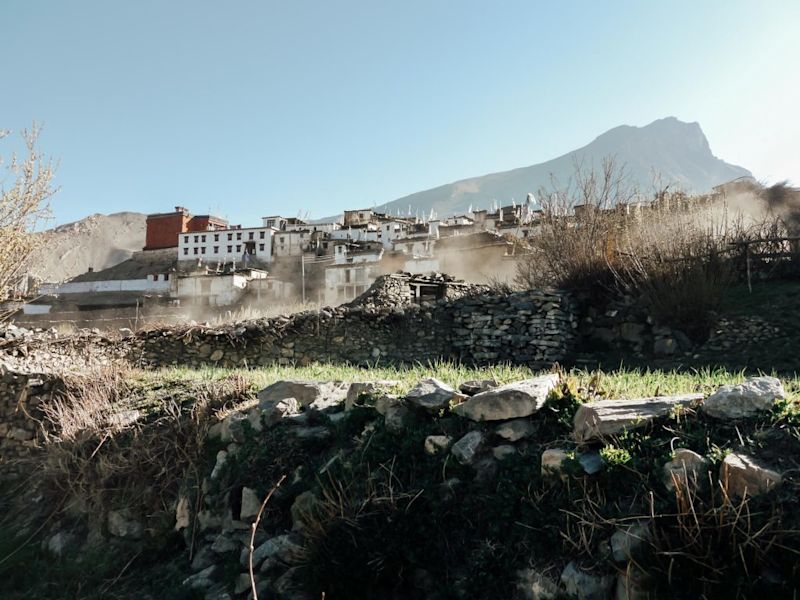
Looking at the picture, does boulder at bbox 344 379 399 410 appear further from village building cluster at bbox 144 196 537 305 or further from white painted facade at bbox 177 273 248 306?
white painted facade at bbox 177 273 248 306

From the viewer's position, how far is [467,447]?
4.45 meters

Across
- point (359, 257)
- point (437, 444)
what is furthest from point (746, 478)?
point (359, 257)

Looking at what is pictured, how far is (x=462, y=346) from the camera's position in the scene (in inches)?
578

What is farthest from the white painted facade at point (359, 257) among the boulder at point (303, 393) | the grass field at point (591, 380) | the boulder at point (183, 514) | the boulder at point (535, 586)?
the boulder at point (535, 586)

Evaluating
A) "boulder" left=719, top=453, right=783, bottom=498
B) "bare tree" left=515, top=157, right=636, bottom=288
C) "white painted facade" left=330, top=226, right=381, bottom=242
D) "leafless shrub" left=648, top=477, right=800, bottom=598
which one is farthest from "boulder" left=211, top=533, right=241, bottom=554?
"white painted facade" left=330, top=226, right=381, bottom=242

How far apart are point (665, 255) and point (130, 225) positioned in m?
126

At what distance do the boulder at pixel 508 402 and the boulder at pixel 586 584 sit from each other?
1.32 meters

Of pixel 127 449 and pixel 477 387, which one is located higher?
pixel 477 387

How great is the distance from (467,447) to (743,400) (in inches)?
75.3

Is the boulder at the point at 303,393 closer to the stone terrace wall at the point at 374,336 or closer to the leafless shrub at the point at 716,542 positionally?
the leafless shrub at the point at 716,542

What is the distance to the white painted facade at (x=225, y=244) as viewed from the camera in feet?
220

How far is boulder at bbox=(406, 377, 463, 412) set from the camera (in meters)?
5.05

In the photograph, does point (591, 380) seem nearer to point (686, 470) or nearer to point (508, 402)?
point (508, 402)

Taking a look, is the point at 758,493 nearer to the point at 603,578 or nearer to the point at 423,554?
the point at 603,578
